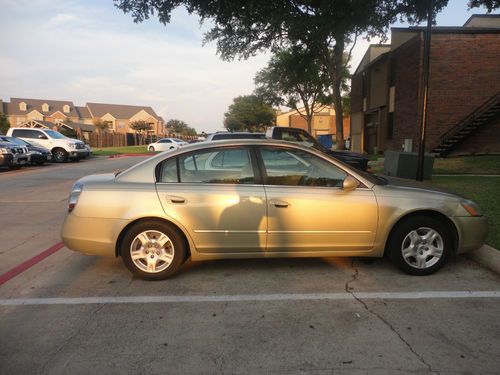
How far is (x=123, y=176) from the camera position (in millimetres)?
4531

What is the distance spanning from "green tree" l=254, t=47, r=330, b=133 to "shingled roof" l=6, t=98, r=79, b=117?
2233 inches

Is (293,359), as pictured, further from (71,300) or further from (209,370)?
(71,300)

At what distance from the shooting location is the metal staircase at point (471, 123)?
65.7 ft

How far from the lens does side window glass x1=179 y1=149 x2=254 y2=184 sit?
14.8ft

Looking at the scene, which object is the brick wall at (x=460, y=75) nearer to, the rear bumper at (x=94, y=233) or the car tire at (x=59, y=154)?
the rear bumper at (x=94, y=233)

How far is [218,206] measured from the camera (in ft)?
14.3

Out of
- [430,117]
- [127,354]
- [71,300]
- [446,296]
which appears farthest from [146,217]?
[430,117]

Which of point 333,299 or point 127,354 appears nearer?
point 127,354

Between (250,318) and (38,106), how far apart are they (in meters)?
99.7

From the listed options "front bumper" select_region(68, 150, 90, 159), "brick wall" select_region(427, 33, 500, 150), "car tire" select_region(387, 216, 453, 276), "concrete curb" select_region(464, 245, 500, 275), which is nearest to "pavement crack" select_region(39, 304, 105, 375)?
"car tire" select_region(387, 216, 453, 276)

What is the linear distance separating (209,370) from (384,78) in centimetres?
2748

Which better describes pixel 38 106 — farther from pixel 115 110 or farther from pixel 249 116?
pixel 249 116

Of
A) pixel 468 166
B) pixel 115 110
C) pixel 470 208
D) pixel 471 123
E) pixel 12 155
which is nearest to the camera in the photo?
pixel 470 208

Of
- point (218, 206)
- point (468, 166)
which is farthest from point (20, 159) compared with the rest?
point (468, 166)
